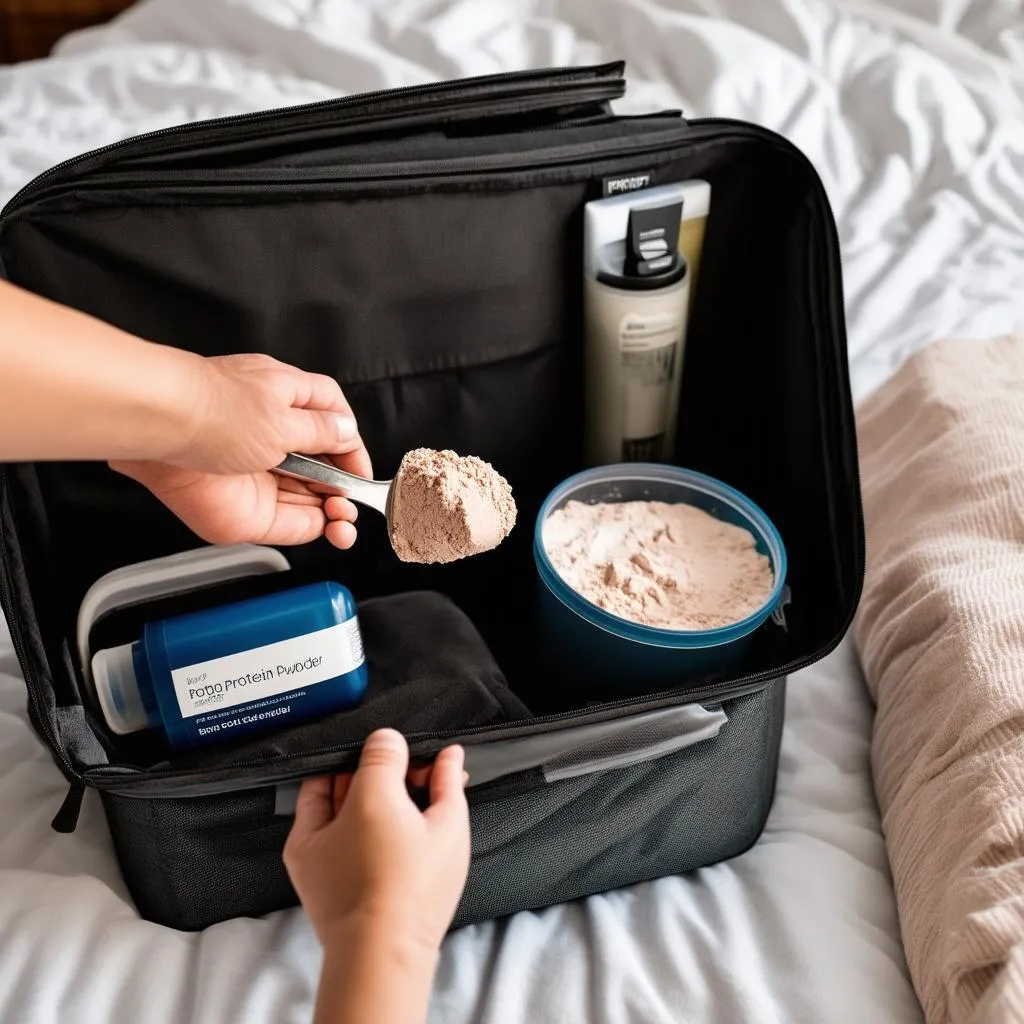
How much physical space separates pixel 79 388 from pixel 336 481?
0.68ft

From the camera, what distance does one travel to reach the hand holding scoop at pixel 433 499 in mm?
618

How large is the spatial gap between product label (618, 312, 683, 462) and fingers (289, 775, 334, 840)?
39 cm

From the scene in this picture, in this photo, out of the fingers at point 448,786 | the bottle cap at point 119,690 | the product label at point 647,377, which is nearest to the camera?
the fingers at point 448,786

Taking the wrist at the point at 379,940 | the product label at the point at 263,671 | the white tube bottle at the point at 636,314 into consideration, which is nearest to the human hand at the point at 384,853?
the wrist at the point at 379,940

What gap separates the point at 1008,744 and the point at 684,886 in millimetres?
217

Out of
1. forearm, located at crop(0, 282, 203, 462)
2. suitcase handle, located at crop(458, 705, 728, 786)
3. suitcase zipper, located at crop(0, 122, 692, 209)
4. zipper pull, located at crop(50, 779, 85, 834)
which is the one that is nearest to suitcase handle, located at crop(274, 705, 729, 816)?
suitcase handle, located at crop(458, 705, 728, 786)

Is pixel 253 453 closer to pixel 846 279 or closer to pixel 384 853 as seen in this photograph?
pixel 384 853

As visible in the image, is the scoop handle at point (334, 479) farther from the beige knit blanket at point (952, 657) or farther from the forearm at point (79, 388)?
the beige knit blanket at point (952, 657)

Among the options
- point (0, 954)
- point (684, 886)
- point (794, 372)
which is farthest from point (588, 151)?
point (0, 954)

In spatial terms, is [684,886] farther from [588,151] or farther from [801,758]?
[588,151]

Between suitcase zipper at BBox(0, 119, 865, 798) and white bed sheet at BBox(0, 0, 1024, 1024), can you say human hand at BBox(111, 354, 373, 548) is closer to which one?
suitcase zipper at BBox(0, 119, 865, 798)

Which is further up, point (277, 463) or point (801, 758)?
point (277, 463)

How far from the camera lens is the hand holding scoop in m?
0.62

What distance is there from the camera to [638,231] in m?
0.73
